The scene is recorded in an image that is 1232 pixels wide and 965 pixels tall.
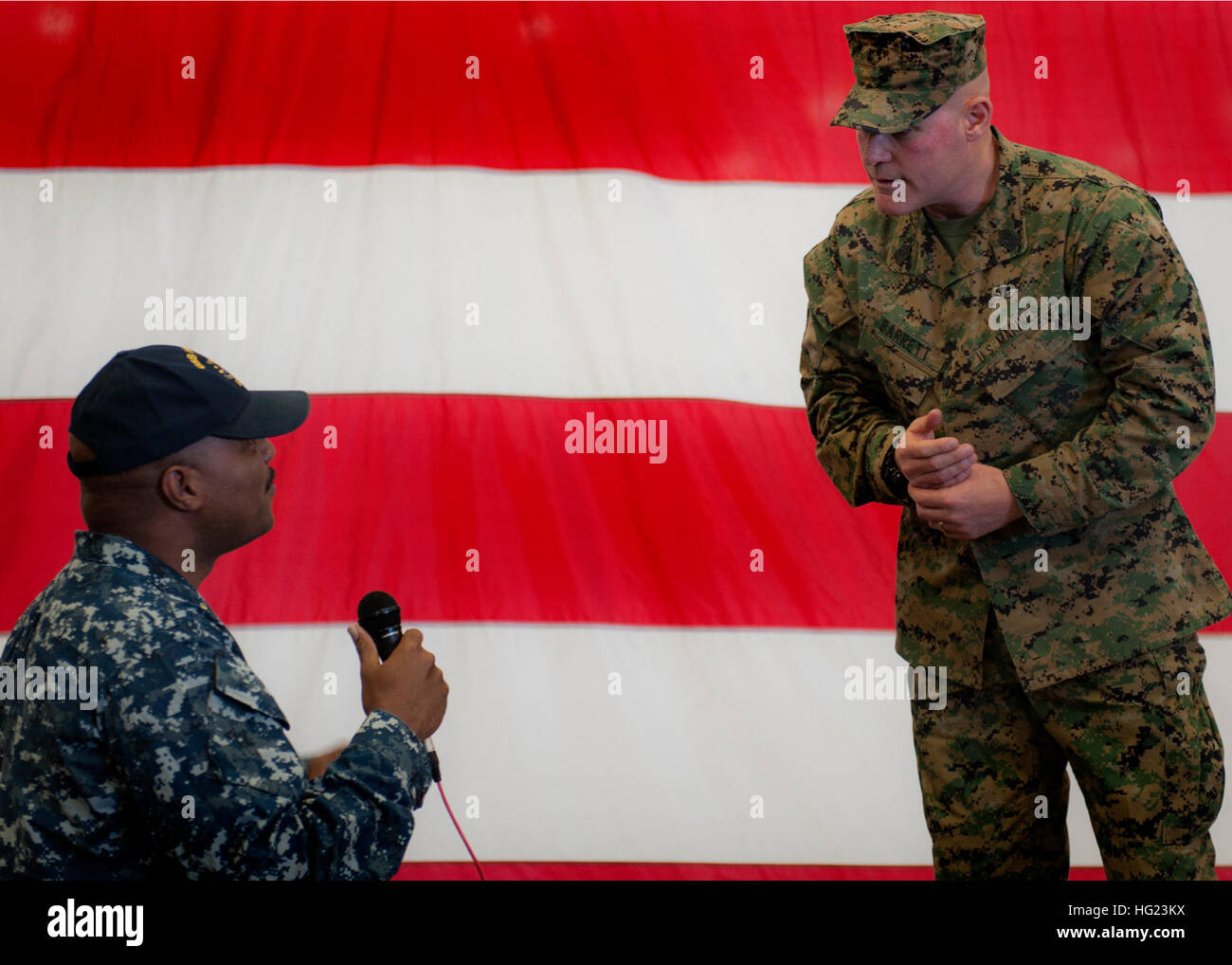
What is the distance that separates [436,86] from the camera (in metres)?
2.33

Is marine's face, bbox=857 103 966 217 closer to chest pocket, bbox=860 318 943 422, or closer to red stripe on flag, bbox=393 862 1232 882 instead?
chest pocket, bbox=860 318 943 422

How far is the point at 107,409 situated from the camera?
1138 millimetres

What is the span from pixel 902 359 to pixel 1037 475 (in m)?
0.24

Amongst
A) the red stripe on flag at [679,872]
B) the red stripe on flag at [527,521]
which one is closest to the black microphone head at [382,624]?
the red stripe on flag at [527,521]

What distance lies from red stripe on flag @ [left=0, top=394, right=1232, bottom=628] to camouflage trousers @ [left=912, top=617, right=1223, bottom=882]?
0.74 meters

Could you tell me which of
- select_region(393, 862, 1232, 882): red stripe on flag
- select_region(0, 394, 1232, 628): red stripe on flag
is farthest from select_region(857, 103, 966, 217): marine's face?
select_region(393, 862, 1232, 882): red stripe on flag

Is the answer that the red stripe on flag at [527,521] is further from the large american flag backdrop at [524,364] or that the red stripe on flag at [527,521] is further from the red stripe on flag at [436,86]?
the red stripe on flag at [436,86]

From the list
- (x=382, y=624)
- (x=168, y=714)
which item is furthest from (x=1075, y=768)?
(x=168, y=714)

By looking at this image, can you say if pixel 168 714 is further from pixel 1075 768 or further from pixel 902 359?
pixel 1075 768

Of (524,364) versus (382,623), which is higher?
(524,364)

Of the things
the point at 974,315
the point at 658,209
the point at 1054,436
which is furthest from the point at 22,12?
the point at 1054,436

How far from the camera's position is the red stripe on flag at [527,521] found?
229 centimetres

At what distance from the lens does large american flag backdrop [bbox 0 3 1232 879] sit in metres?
2.30
